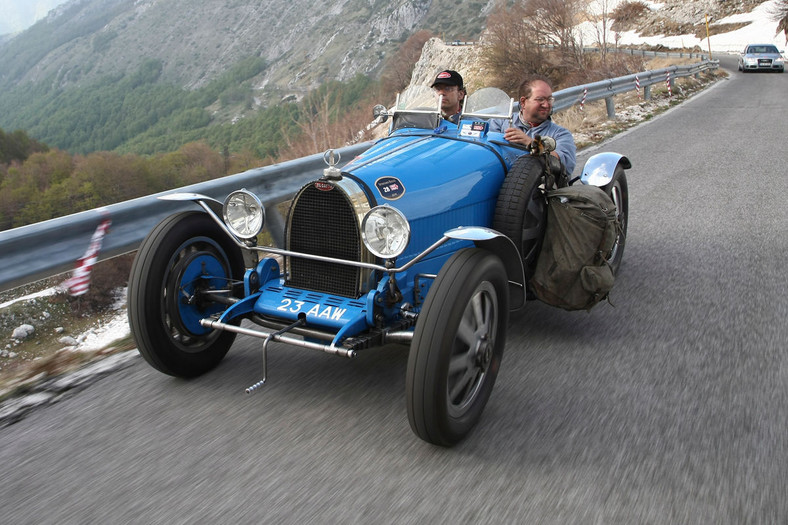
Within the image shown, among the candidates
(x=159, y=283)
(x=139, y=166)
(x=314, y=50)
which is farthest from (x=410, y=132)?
(x=314, y=50)

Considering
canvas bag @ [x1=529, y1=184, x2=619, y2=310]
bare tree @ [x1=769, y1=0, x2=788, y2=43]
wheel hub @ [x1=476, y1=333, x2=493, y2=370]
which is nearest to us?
wheel hub @ [x1=476, y1=333, x2=493, y2=370]

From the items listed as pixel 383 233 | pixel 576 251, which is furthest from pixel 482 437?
pixel 576 251

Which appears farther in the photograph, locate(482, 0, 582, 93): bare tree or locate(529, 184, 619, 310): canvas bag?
locate(482, 0, 582, 93): bare tree

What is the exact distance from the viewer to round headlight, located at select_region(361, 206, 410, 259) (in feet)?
10.6

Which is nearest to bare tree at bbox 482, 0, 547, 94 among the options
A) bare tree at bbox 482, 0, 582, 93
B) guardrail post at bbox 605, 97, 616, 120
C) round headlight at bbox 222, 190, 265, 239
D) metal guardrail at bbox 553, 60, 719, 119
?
bare tree at bbox 482, 0, 582, 93

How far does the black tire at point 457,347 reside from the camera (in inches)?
109

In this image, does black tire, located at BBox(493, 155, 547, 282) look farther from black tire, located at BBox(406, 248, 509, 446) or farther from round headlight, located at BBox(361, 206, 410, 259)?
round headlight, located at BBox(361, 206, 410, 259)

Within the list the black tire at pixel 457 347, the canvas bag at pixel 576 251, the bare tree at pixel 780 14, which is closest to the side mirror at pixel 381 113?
the canvas bag at pixel 576 251

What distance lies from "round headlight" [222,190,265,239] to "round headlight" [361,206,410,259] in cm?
73

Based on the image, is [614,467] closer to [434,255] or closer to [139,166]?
[434,255]

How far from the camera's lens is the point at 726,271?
16.9ft

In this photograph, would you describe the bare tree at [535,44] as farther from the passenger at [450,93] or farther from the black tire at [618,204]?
the passenger at [450,93]

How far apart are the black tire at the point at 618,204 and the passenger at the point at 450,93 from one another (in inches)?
52.3

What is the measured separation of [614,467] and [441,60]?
50962 mm
